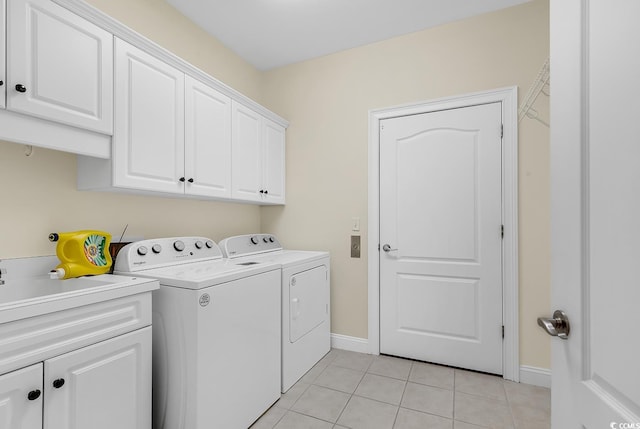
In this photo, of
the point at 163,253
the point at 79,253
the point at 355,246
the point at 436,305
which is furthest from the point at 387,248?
the point at 79,253

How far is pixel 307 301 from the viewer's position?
7.75ft

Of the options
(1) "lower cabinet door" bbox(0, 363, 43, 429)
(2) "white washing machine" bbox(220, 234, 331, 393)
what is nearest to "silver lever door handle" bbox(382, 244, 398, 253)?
(2) "white washing machine" bbox(220, 234, 331, 393)

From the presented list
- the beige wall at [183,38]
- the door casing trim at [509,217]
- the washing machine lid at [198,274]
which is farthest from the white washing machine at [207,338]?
the door casing trim at [509,217]

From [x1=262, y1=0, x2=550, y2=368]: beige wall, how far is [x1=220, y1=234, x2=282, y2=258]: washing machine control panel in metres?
0.20

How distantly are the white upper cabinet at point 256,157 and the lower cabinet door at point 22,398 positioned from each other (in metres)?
1.54

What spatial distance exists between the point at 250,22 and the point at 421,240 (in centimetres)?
230

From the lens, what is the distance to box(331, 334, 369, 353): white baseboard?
8.87ft

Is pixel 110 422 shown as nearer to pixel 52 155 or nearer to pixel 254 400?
pixel 254 400

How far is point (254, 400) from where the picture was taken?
1765mm

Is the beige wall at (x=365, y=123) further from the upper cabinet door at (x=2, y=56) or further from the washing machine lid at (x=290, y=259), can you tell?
the upper cabinet door at (x=2, y=56)

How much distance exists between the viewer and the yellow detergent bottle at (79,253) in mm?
1452

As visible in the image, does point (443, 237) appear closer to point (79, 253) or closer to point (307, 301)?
point (307, 301)

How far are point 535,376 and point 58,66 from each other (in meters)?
3.40

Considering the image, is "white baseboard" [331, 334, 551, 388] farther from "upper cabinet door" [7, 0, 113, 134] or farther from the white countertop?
"upper cabinet door" [7, 0, 113, 134]
